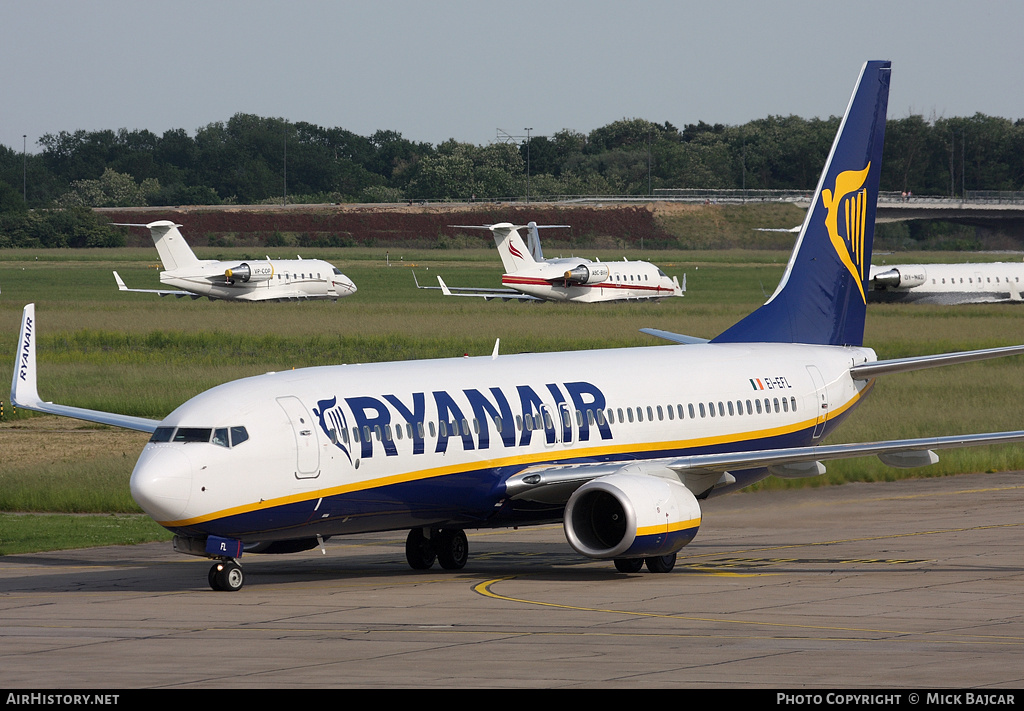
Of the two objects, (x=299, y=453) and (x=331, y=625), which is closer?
(x=331, y=625)

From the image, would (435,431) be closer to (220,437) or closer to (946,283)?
(220,437)

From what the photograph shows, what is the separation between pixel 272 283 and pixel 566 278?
74.2 ft

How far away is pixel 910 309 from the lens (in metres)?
105

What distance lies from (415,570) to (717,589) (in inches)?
259

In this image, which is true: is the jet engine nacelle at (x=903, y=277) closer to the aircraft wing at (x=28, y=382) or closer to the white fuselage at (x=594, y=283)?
the white fuselage at (x=594, y=283)

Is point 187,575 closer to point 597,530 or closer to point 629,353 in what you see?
point 597,530

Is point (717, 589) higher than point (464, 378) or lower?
lower

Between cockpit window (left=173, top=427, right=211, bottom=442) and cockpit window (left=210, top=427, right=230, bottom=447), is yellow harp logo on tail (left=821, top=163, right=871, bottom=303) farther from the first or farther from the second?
cockpit window (left=173, top=427, right=211, bottom=442)

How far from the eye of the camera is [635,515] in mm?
26594

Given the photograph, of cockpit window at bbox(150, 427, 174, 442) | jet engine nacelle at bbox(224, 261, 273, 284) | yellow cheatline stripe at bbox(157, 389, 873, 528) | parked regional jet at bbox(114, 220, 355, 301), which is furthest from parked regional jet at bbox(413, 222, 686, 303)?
cockpit window at bbox(150, 427, 174, 442)

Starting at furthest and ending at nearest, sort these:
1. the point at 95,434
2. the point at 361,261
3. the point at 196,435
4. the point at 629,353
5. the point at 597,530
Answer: the point at 361,261 → the point at 95,434 → the point at 629,353 → the point at 597,530 → the point at 196,435

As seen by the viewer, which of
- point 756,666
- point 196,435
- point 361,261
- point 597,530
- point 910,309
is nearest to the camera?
point 756,666

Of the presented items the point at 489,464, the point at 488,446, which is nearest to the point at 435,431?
the point at 488,446
